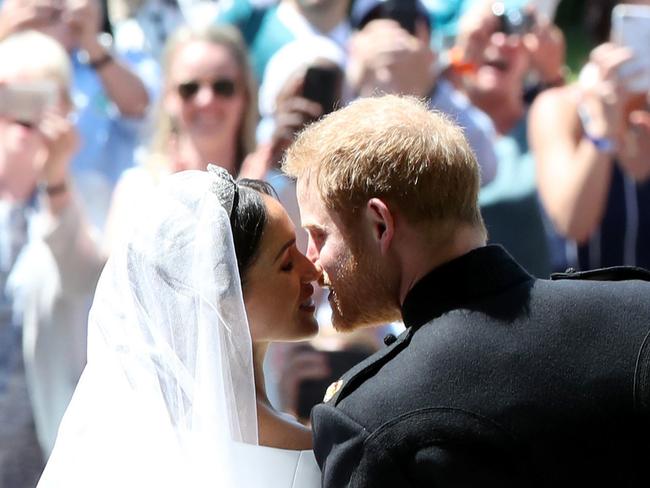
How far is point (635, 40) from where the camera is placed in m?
4.44

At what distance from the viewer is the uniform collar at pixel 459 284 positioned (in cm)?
168

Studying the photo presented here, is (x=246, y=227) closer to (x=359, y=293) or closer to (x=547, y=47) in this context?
(x=359, y=293)

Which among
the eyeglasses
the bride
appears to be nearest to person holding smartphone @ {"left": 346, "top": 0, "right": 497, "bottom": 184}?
the eyeglasses

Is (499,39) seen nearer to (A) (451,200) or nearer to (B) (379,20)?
(B) (379,20)

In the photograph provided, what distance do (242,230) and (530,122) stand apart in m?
2.82

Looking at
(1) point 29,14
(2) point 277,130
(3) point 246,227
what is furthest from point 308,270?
(1) point 29,14

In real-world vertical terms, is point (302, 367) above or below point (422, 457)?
below

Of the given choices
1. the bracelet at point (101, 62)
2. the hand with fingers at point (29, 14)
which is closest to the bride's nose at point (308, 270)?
the bracelet at point (101, 62)

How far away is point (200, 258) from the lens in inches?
73.6

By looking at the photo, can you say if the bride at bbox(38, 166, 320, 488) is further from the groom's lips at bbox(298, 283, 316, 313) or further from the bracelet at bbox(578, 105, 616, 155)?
the bracelet at bbox(578, 105, 616, 155)

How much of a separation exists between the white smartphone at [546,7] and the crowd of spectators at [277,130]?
16 mm

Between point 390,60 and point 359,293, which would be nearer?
point 359,293

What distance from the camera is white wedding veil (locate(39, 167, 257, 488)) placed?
184cm

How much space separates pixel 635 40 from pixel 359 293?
3039mm
